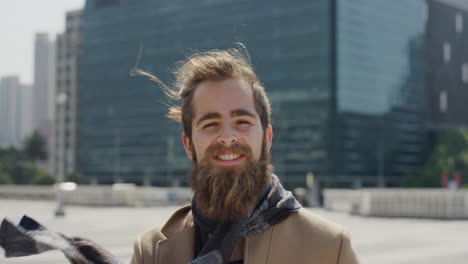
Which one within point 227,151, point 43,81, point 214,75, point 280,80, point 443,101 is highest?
point 43,81

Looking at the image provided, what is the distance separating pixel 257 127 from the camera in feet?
7.04

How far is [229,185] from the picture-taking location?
80.5 inches

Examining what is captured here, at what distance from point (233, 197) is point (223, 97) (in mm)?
327

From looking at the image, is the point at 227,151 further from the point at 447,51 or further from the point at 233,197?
the point at 447,51

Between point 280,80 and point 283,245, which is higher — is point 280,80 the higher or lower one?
the higher one

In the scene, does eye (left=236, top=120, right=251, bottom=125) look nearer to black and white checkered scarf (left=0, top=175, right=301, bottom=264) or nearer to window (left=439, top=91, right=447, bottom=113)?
black and white checkered scarf (left=0, top=175, right=301, bottom=264)


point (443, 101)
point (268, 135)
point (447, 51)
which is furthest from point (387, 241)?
point (447, 51)

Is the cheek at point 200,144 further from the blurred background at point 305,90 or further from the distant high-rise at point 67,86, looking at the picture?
the distant high-rise at point 67,86

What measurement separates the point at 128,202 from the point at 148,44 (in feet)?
209

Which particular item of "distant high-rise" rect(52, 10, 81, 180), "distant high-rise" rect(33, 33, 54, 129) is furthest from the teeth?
"distant high-rise" rect(33, 33, 54, 129)

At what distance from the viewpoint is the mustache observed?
6.80 feet

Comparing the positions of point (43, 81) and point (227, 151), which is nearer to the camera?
point (227, 151)

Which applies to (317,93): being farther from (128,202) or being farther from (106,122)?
(128,202)

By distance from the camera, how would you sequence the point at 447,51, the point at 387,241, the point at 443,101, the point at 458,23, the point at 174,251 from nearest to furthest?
the point at 174,251
the point at 387,241
the point at 443,101
the point at 447,51
the point at 458,23
